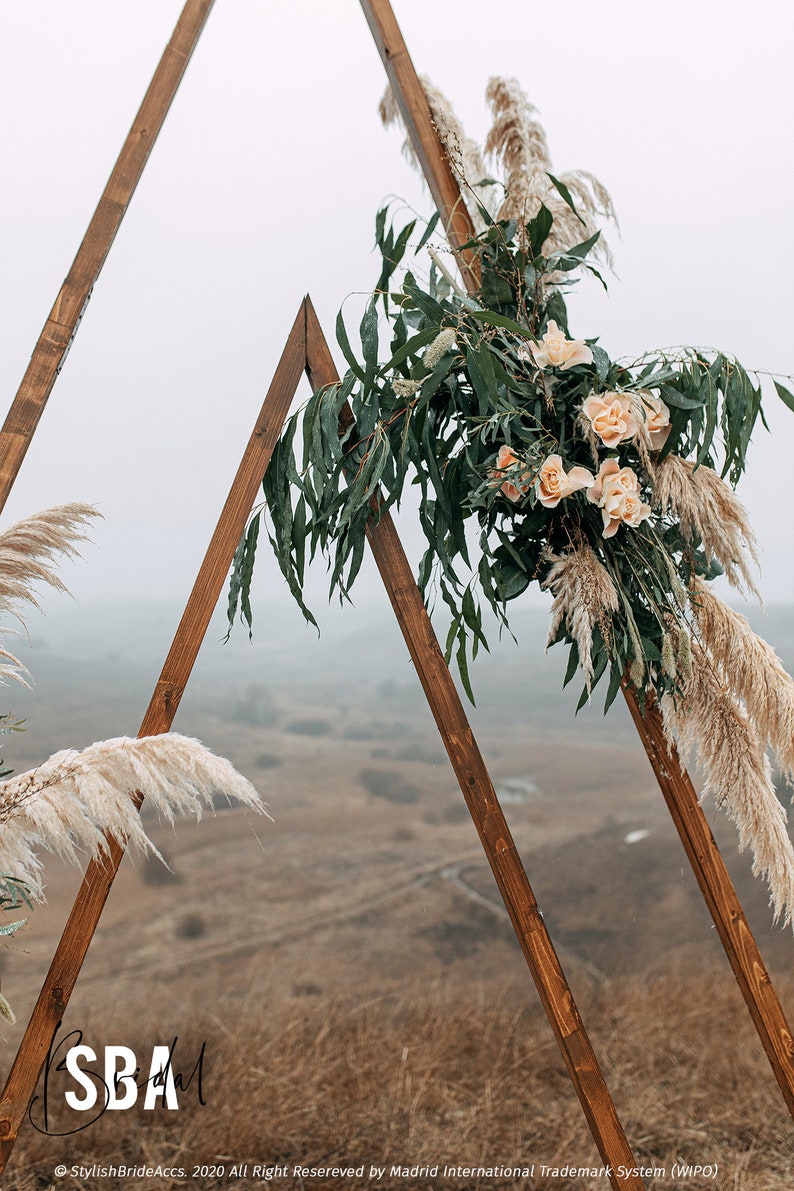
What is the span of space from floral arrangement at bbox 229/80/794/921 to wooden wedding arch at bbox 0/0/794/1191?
6 centimetres

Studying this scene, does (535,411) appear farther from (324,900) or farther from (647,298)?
(324,900)

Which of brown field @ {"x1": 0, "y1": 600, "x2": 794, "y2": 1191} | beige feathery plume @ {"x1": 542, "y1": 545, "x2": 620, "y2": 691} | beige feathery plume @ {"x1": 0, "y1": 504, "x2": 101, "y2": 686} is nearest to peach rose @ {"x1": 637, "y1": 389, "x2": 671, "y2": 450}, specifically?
beige feathery plume @ {"x1": 542, "y1": 545, "x2": 620, "y2": 691}

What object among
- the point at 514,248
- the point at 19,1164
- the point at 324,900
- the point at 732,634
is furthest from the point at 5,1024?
the point at 514,248

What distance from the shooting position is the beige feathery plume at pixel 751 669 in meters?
1.63

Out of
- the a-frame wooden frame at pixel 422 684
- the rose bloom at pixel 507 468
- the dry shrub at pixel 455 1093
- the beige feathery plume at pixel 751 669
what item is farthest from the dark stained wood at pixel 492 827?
the dry shrub at pixel 455 1093

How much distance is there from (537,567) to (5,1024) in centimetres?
245

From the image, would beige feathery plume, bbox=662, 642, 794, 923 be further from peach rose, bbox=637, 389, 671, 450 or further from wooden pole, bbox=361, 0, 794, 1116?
peach rose, bbox=637, 389, 671, 450

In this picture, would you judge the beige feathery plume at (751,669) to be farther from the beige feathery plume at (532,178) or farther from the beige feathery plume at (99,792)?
the beige feathery plume at (99,792)

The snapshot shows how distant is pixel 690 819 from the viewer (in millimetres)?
1745

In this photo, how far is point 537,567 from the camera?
5.49ft

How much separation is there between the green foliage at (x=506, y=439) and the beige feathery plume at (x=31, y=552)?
16.0 inches

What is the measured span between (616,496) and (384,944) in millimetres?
2290

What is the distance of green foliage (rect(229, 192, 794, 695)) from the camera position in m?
1.58

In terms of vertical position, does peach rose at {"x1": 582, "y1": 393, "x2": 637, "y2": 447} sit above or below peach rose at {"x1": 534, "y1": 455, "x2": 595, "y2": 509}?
above
